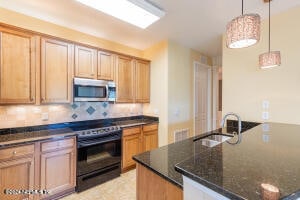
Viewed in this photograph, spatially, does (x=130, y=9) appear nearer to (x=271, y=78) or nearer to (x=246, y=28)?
(x=246, y=28)

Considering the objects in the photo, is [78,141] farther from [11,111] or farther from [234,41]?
[234,41]

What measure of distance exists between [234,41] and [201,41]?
2.37m

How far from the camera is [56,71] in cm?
230

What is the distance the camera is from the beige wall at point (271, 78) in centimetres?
214

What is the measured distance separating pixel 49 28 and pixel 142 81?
186 cm

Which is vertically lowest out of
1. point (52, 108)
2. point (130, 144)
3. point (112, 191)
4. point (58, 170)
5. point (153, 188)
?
point (112, 191)

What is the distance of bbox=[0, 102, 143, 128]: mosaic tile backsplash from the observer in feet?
7.12

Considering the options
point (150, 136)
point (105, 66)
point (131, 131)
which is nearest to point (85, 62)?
point (105, 66)

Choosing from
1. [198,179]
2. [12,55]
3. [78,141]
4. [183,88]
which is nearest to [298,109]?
[183,88]

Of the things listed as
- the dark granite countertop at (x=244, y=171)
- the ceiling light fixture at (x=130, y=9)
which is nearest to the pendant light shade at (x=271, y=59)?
the dark granite countertop at (x=244, y=171)

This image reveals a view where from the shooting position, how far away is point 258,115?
2432mm

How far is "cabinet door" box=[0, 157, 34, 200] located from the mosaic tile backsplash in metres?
0.63

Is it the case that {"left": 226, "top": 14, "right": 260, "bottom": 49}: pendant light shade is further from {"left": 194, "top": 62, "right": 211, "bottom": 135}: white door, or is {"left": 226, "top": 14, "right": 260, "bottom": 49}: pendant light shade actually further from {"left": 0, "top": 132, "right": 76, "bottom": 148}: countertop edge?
{"left": 194, "top": 62, "right": 211, "bottom": 135}: white door

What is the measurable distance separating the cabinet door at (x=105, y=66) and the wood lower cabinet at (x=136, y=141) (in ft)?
3.33
